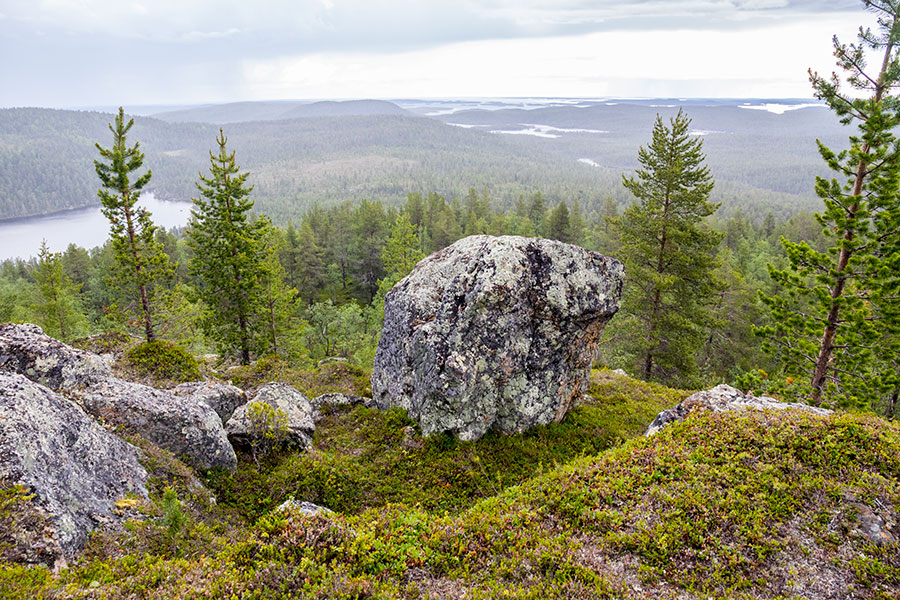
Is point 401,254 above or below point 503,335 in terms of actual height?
below

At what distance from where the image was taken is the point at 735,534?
23.2 ft

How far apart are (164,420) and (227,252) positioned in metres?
15.6

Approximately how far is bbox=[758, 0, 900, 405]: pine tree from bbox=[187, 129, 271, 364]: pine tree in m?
25.3

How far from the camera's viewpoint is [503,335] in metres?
13.5

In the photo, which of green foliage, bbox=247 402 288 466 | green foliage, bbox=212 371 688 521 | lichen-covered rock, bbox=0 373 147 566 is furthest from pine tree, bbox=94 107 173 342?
lichen-covered rock, bbox=0 373 147 566

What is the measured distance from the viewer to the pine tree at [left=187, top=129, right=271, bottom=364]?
24375 mm

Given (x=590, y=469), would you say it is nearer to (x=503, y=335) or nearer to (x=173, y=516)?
(x=503, y=335)

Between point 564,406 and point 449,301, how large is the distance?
5.62m

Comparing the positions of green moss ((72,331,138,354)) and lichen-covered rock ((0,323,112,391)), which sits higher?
lichen-covered rock ((0,323,112,391))

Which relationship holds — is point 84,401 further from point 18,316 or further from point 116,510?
point 18,316

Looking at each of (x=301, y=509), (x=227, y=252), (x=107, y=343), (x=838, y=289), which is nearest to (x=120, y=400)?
(x=301, y=509)

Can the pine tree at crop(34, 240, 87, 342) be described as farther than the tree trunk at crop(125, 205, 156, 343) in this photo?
Yes

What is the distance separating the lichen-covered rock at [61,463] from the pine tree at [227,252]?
54.0 ft

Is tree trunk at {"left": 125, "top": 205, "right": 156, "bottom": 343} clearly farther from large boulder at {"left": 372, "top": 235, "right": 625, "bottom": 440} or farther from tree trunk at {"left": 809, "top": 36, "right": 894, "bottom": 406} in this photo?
tree trunk at {"left": 809, "top": 36, "right": 894, "bottom": 406}
